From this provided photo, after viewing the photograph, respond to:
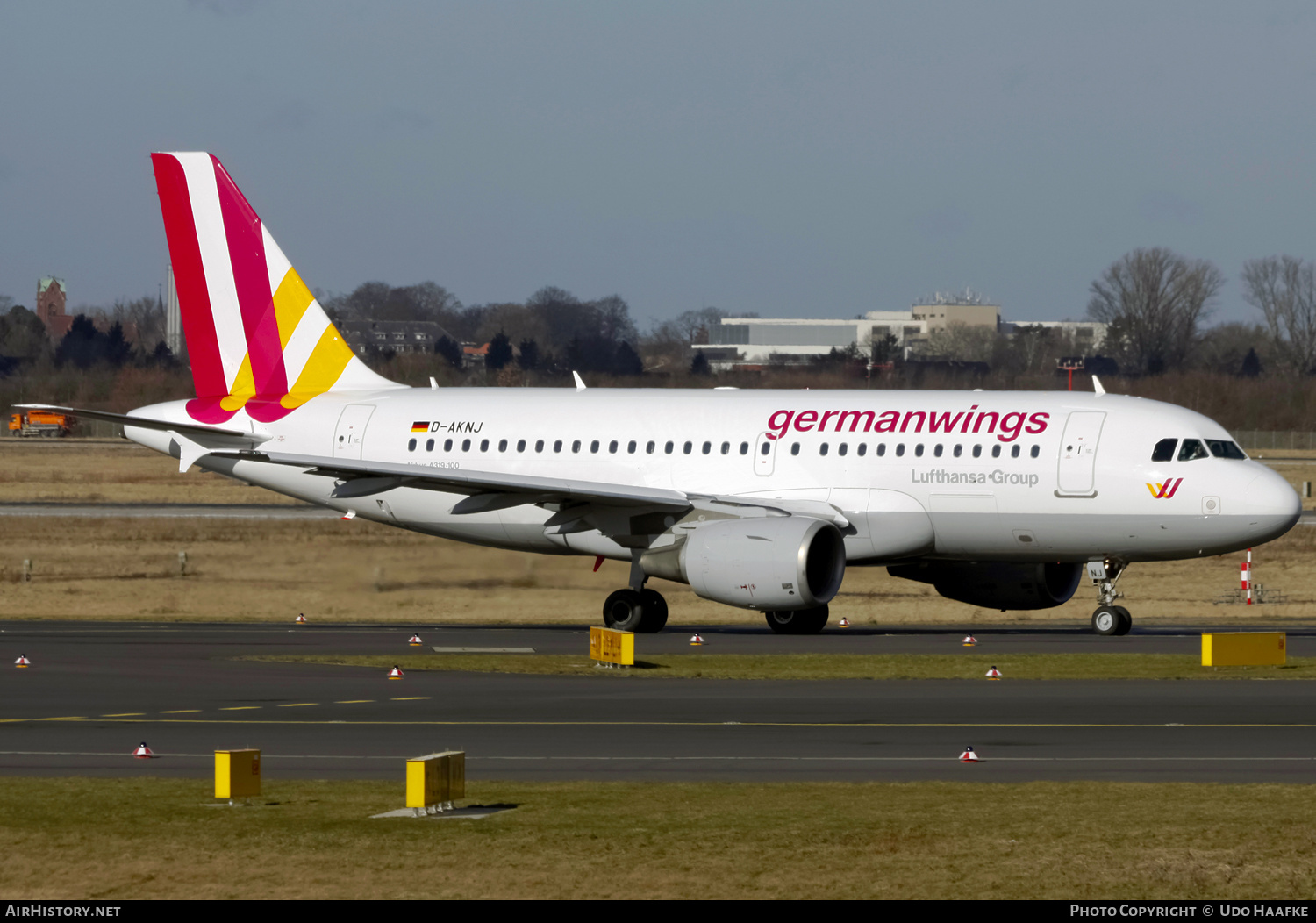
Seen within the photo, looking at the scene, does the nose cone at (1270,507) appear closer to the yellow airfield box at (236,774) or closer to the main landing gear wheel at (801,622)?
the main landing gear wheel at (801,622)

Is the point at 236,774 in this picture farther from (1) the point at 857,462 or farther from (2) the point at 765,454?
(2) the point at 765,454

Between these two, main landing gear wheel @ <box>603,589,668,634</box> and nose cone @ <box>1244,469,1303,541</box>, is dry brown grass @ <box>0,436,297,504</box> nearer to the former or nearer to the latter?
main landing gear wheel @ <box>603,589,668,634</box>

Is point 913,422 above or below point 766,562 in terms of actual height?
above

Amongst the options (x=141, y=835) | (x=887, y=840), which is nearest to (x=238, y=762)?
(x=141, y=835)

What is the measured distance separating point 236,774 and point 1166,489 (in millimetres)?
21030

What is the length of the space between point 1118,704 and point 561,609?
18985mm

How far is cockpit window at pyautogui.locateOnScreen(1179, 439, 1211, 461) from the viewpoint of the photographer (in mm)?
32875

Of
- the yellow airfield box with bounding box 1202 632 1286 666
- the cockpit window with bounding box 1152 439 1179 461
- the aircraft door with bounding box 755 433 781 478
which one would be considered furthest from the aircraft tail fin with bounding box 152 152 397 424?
the yellow airfield box with bounding box 1202 632 1286 666

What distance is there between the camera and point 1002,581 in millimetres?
35562

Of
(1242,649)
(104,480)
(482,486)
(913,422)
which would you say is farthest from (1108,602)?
(104,480)

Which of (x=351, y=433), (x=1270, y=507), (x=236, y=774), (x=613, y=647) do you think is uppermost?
(x=351, y=433)

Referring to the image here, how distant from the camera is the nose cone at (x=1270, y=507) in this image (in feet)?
105

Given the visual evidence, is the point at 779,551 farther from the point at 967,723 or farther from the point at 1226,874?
the point at 1226,874

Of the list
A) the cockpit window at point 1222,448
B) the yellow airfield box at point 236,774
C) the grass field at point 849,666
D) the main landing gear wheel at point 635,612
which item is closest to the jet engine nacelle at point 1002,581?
the cockpit window at point 1222,448
